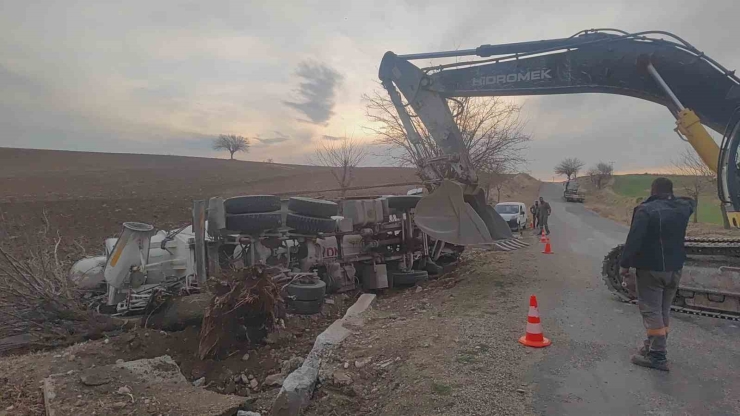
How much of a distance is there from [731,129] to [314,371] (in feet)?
20.6

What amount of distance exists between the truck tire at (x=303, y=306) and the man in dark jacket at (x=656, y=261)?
407 cm

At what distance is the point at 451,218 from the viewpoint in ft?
27.9

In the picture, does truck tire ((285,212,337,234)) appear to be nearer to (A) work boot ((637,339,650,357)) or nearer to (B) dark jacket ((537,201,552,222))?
(A) work boot ((637,339,650,357))

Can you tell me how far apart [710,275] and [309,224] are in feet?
18.8

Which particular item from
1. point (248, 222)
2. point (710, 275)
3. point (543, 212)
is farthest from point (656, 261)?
point (543, 212)

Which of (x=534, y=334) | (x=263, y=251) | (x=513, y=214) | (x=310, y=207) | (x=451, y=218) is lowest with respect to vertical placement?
(x=513, y=214)

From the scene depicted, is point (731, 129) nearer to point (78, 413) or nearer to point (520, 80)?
point (520, 80)

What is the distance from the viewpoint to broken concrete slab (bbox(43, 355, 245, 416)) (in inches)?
155

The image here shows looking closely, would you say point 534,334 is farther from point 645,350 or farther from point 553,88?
point 553,88

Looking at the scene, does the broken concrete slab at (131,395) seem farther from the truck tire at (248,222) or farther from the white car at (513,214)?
the white car at (513,214)

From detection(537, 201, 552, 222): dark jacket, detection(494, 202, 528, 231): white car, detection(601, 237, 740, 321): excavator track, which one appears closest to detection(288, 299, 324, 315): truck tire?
detection(601, 237, 740, 321): excavator track

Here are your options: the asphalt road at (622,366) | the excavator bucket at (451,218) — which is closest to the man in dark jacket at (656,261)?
the asphalt road at (622,366)

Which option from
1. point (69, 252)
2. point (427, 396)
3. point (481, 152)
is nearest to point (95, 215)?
point (69, 252)

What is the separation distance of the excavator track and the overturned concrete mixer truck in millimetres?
3113
